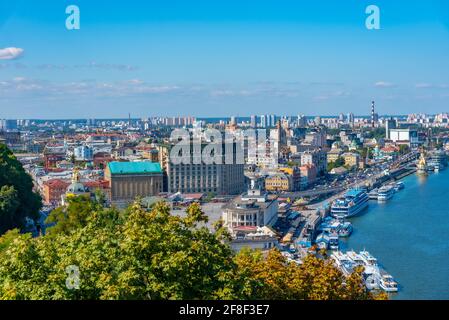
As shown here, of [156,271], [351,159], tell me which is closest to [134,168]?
[351,159]

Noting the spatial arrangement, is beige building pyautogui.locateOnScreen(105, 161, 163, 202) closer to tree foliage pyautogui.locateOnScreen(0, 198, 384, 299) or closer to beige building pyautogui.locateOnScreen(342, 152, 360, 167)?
beige building pyautogui.locateOnScreen(342, 152, 360, 167)

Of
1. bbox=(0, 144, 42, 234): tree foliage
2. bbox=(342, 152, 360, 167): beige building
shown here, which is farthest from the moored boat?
bbox=(342, 152, 360, 167): beige building

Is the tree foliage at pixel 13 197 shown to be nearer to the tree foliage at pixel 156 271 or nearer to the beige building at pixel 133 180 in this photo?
the beige building at pixel 133 180

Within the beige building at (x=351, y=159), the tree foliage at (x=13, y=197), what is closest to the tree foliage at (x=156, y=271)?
the tree foliage at (x=13, y=197)

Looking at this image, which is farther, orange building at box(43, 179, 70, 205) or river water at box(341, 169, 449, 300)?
orange building at box(43, 179, 70, 205)

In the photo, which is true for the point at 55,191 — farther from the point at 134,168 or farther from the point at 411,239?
the point at 411,239

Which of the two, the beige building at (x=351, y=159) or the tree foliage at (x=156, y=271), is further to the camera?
the beige building at (x=351, y=159)
